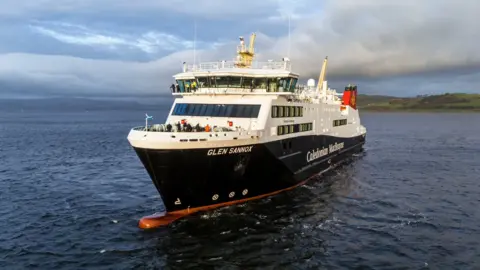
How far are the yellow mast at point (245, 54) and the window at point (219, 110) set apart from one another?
243 inches

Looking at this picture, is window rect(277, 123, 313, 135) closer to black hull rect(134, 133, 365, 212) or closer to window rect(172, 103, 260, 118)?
black hull rect(134, 133, 365, 212)

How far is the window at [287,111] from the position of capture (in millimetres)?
29628

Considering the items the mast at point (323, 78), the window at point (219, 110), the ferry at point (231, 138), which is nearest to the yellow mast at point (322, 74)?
the mast at point (323, 78)

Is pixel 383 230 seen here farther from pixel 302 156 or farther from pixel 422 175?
pixel 422 175

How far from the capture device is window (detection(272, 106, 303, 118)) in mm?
29628

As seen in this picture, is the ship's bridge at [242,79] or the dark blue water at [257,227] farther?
the ship's bridge at [242,79]

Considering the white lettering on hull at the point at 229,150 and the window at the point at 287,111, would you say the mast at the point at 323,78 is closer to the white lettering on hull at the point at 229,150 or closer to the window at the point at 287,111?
the window at the point at 287,111

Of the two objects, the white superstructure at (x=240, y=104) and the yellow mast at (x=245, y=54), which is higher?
the yellow mast at (x=245, y=54)

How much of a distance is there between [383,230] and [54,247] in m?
20.1

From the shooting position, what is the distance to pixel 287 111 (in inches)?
1241

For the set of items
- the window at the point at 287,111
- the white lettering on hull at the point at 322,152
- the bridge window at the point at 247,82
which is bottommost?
the white lettering on hull at the point at 322,152

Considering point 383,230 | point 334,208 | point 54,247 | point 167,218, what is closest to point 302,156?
point 334,208

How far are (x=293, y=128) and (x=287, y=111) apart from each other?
73.1 inches

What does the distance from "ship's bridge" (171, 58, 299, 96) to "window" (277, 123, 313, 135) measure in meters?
2.85
